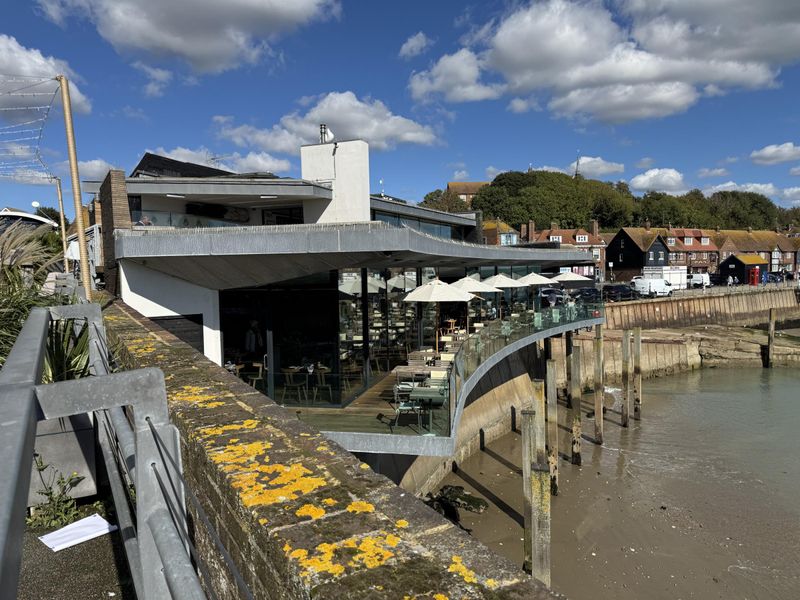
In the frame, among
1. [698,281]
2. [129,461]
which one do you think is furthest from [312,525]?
[698,281]

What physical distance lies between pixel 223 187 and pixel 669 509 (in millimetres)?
17169

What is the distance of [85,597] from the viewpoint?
9.75 ft

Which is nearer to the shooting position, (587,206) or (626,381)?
(626,381)

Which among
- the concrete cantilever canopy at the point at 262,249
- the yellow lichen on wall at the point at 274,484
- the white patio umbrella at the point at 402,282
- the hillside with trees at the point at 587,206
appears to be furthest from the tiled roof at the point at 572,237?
the yellow lichen on wall at the point at 274,484

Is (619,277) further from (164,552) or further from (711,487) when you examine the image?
(164,552)

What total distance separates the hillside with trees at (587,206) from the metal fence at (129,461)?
87.6m

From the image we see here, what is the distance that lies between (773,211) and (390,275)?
123 metres

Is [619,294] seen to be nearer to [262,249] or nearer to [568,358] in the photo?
[568,358]

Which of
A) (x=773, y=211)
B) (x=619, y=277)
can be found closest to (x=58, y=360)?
(x=619, y=277)

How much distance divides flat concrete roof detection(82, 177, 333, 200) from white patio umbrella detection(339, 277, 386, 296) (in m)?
4.14

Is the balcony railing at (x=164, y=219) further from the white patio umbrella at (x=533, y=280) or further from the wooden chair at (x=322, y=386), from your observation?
the white patio umbrella at (x=533, y=280)

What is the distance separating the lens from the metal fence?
88 cm

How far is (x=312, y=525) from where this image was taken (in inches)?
81.8

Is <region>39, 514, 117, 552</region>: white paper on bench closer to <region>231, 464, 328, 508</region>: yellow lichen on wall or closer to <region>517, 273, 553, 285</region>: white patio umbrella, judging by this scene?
<region>231, 464, 328, 508</region>: yellow lichen on wall
